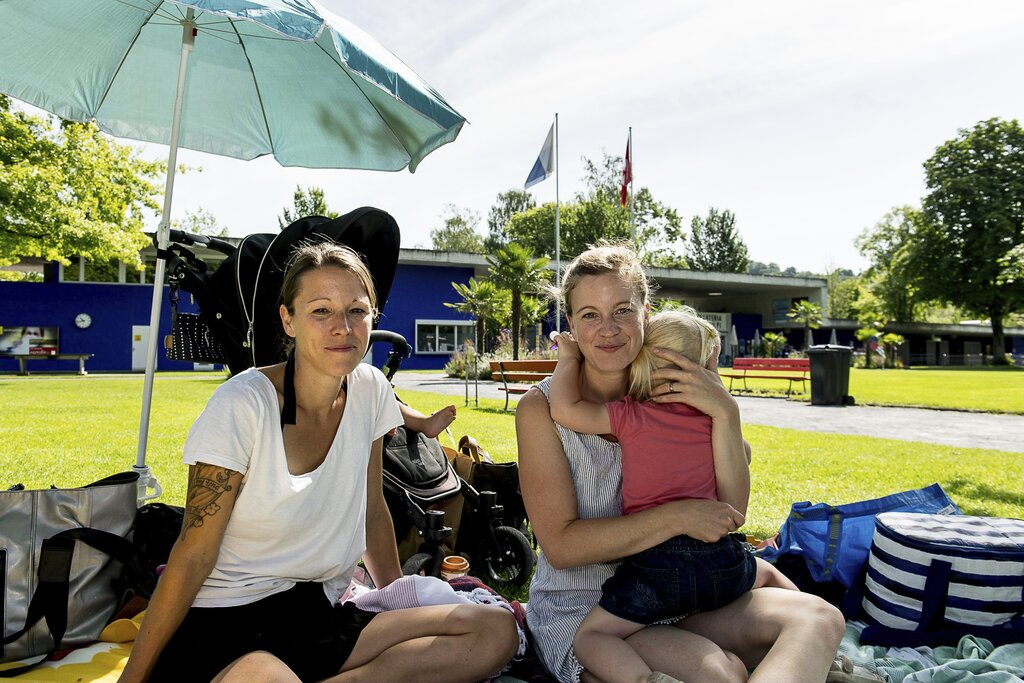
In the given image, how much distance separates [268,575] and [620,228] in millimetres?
52406

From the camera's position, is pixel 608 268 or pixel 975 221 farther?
pixel 975 221

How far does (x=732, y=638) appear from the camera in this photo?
2.17 meters

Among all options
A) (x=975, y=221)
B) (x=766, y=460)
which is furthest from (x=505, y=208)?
(x=766, y=460)

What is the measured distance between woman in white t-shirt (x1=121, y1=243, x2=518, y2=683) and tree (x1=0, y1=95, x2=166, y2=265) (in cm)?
2137

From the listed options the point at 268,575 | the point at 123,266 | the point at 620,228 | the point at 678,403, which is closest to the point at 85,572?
the point at 268,575

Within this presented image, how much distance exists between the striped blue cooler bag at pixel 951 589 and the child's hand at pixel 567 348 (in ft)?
5.93

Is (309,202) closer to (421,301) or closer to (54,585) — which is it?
(421,301)

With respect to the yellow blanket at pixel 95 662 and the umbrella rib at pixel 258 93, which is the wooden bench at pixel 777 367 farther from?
the yellow blanket at pixel 95 662

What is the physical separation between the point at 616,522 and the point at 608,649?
0.37 meters

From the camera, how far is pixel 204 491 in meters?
1.91

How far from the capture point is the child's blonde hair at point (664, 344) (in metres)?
2.35

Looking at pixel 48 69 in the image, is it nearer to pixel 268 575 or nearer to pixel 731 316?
pixel 268 575

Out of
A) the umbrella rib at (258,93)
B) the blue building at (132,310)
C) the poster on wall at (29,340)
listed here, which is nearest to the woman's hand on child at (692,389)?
the umbrella rib at (258,93)

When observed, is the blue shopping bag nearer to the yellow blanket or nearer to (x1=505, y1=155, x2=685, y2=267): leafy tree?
the yellow blanket
